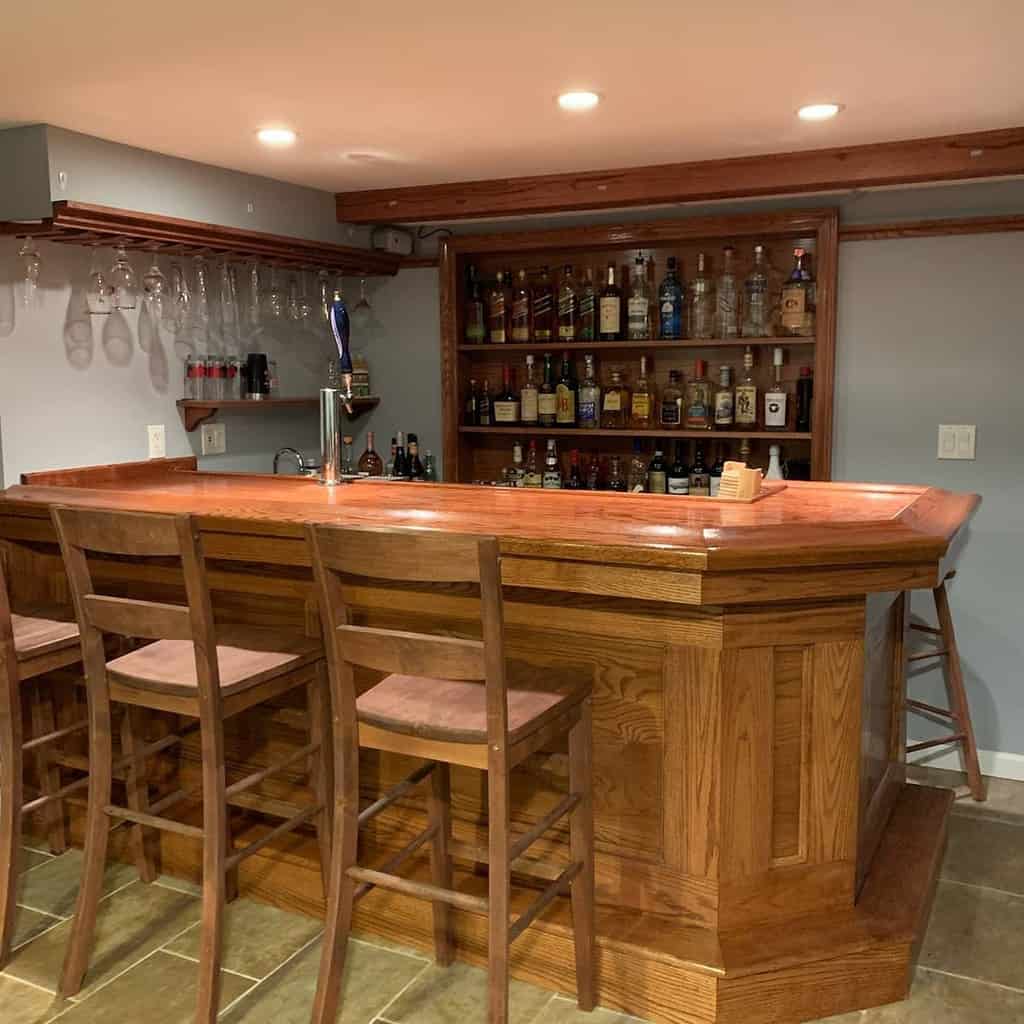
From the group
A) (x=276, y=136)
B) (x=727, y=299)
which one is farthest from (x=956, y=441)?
(x=276, y=136)

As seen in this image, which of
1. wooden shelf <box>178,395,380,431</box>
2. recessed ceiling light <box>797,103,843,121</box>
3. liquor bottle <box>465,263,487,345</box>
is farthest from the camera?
liquor bottle <box>465,263,487,345</box>

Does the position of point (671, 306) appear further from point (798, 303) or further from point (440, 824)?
point (440, 824)

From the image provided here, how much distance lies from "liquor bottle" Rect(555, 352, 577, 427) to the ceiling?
97 cm

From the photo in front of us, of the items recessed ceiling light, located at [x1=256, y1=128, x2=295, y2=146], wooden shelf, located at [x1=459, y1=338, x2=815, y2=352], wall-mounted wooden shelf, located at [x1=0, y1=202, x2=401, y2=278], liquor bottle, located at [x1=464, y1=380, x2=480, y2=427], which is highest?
recessed ceiling light, located at [x1=256, y1=128, x2=295, y2=146]

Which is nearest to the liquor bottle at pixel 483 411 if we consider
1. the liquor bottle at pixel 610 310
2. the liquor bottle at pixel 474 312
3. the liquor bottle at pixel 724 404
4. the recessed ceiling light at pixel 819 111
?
the liquor bottle at pixel 474 312

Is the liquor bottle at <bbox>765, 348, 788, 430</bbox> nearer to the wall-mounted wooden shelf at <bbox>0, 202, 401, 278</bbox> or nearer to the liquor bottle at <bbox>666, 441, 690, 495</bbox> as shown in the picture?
the liquor bottle at <bbox>666, 441, 690, 495</bbox>

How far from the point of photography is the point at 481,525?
7.27ft

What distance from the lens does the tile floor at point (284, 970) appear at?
223 cm

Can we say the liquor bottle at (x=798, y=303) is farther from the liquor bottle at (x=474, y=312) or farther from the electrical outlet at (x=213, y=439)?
the electrical outlet at (x=213, y=439)

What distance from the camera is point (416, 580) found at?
1.84 m

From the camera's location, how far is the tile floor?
2232mm

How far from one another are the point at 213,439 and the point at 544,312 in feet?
4.57

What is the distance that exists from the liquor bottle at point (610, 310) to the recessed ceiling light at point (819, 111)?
121cm

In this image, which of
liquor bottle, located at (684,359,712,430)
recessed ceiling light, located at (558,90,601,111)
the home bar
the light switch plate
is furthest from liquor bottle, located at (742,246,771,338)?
recessed ceiling light, located at (558,90,601,111)
